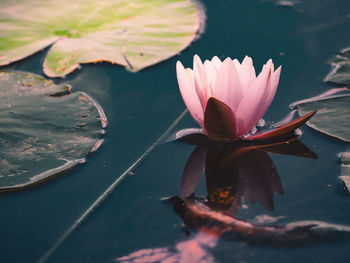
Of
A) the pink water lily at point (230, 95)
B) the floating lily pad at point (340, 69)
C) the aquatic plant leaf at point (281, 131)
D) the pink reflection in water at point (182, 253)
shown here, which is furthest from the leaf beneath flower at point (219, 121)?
the floating lily pad at point (340, 69)

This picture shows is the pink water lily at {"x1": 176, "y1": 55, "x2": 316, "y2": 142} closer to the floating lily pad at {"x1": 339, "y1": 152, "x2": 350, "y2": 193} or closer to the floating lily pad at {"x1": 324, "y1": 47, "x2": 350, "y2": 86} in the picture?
the floating lily pad at {"x1": 339, "y1": 152, "x2": 350, "y2": 193}

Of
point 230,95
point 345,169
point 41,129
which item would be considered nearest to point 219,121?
point 230,95

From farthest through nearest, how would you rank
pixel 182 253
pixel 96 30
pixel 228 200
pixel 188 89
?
pixel 96 30
pixel 188 89
pixel 228 200
pixel 182 253

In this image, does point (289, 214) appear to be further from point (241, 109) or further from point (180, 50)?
point (180, 50)

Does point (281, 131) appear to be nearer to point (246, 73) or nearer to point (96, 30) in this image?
point (246, 73)

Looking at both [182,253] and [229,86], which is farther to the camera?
[229,86]

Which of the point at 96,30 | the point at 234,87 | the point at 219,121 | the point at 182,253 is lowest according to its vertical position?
the point at 182,253

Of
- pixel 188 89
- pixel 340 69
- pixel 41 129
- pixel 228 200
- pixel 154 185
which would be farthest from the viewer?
pixel 340 69
